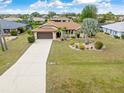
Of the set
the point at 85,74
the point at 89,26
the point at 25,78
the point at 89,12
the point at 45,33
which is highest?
the point at 89,26

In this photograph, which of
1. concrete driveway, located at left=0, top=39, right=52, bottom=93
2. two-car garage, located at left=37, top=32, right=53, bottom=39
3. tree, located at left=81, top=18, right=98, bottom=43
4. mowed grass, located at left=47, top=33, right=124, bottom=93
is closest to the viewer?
concrete driveway, located at left=0, top=39, right=52, bottom=93

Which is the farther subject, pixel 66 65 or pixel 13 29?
pixel 13 29

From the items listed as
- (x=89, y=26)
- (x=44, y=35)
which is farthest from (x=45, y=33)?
(x=89, y=26)

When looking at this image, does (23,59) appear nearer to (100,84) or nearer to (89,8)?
(100,84)

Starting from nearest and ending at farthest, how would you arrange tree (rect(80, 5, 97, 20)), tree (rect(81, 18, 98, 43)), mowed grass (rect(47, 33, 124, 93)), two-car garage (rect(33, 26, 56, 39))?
mowed grass (rect(47, 33, 124, 93)) < tree (rect(81, 18, 98, 43)) < two-car garage (rect(33, 26, 56, 39)) < tree (rect(80, 5, 97, 20))

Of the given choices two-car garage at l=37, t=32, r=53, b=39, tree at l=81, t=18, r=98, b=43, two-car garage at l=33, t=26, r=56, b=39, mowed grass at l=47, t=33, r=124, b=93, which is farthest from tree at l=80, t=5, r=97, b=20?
mowed grass at l=47, t=33, r=124, b=93

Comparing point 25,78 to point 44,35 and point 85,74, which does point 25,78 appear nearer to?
point 85,74

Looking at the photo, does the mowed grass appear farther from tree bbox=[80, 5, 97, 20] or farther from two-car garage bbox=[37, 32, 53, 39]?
tree bbox=[80, 5, 97, 20]

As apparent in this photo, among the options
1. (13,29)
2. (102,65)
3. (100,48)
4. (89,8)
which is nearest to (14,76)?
(102,65)

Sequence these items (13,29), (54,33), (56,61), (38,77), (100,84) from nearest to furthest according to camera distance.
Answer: (100,84) < (38,77) < (56,61) < (54,33) < (13,29)

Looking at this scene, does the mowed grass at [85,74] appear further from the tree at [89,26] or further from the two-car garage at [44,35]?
the two-car garage at [44,35]

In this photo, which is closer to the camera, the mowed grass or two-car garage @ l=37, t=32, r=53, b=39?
the mowed grass
